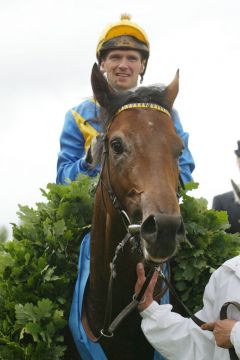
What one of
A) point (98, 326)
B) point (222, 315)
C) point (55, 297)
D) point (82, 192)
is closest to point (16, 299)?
point (55, 297)

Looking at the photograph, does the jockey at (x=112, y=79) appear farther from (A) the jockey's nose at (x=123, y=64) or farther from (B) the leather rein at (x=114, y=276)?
(B) the leather rein at (x=114, y=276)

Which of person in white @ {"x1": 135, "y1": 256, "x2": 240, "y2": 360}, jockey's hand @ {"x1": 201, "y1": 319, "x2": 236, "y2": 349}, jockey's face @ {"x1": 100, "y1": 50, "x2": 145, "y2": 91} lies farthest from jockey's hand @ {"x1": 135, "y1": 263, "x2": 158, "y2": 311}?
jockey's face @ {"x1": 100, "y1": 50, "x2": 145, "y2": 91}

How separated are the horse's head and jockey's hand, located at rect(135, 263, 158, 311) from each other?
0.43m

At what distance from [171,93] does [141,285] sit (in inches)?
54.1

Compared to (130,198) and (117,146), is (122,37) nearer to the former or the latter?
(117,146)

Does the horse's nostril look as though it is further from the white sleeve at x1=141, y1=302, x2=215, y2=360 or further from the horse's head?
the white sleeve at x1=141, y1=302, x2=215, y2=360

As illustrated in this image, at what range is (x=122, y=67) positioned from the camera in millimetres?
5754

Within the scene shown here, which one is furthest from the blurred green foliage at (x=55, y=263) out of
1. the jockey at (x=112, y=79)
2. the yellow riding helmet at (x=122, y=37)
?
the yellow riding helmet at (x=122, y=37)

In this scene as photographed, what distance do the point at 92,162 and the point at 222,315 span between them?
153 centimetres

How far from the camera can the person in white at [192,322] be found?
3.85 metres

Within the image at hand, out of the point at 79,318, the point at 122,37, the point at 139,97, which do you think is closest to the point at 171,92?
the point at 139,97

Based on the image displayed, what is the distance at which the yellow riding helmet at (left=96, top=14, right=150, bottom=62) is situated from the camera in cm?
574

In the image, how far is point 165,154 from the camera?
3725mm

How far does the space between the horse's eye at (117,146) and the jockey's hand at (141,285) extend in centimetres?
77
